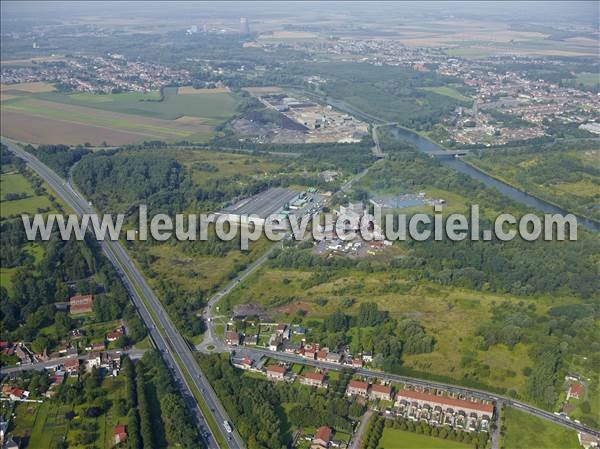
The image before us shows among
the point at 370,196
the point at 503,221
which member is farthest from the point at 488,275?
the point at 370,196

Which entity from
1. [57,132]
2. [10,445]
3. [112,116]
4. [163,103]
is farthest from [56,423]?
[163,103]

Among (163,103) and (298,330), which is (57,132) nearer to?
(163,103)

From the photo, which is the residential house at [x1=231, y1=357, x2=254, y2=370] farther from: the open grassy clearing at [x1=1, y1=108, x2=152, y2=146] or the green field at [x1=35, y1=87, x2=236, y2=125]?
the green field at [x1=35, y1=87, x2=236, y2=125]

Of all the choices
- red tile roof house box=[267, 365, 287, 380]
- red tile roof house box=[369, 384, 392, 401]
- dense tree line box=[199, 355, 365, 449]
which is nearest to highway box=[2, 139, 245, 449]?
dense tree line box=[199, 355, 365, 449]

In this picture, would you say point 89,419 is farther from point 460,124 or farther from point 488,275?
point 460,124

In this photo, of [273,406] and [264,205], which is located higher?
[264,205]

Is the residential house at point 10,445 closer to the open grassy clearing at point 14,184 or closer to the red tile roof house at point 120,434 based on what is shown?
the red tile roof house at point 120,434

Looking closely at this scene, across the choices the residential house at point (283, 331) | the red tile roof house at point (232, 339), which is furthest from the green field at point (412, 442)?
the red tile roof house at point (232, 339)

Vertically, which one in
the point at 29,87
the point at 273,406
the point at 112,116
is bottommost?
the point at 273,406
